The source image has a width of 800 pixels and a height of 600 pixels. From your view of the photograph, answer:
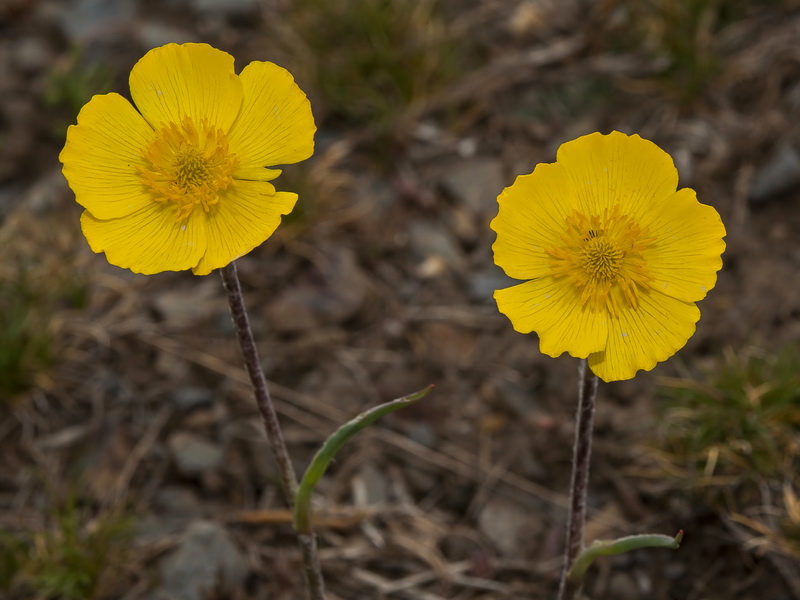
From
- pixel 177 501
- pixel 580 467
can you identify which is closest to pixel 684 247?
pixel 580 467

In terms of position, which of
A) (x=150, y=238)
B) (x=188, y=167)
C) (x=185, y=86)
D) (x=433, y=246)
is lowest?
(x=150, y=238)

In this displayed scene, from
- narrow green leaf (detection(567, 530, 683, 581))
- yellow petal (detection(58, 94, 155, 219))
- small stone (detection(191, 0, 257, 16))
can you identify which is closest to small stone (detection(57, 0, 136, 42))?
small stone (detection(191, 0, 257, 16))

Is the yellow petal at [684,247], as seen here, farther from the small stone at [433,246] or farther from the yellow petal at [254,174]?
the small stone at [433,246]

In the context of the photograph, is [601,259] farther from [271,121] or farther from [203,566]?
[203,566]

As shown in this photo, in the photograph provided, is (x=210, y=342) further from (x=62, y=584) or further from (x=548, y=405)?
(x=548, y=405)

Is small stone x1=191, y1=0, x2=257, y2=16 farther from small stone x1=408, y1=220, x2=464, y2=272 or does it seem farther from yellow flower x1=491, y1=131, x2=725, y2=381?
yellow flower x1=491, y1=131, x2=725, y2=381
